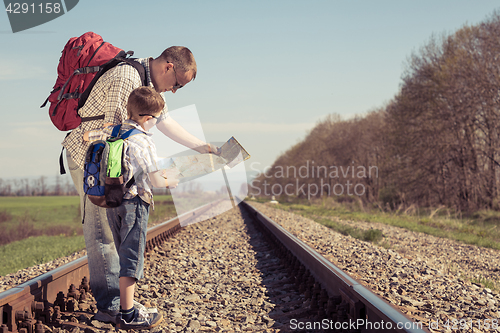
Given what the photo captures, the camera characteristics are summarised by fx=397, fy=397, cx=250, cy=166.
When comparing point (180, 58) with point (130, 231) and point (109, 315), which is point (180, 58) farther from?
point (109, 315)

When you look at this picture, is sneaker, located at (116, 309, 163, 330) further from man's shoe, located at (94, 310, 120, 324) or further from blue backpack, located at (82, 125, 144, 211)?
blue backpack, located at (82, 125, 144, 211)

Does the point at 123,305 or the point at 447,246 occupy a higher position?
the point at 123,305

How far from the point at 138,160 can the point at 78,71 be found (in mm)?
744

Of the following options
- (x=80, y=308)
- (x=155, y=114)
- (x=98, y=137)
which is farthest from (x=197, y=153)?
(x=80, y=308)

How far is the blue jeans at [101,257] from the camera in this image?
9.28ft

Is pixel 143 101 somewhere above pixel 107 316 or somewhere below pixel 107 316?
above

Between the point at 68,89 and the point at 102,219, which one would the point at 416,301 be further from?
the point at 68,89

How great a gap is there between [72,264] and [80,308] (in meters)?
0.57

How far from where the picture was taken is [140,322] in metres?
2.68

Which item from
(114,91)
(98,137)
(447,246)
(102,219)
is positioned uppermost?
(114,91)

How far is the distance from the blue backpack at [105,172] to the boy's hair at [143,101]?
0.66 feet

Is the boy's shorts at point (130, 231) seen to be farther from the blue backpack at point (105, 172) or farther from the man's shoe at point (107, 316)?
the man's shoe at point (107, 316)

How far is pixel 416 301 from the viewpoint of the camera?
3.37m

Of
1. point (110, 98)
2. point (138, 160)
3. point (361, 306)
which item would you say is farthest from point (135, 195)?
point (361, 306)
